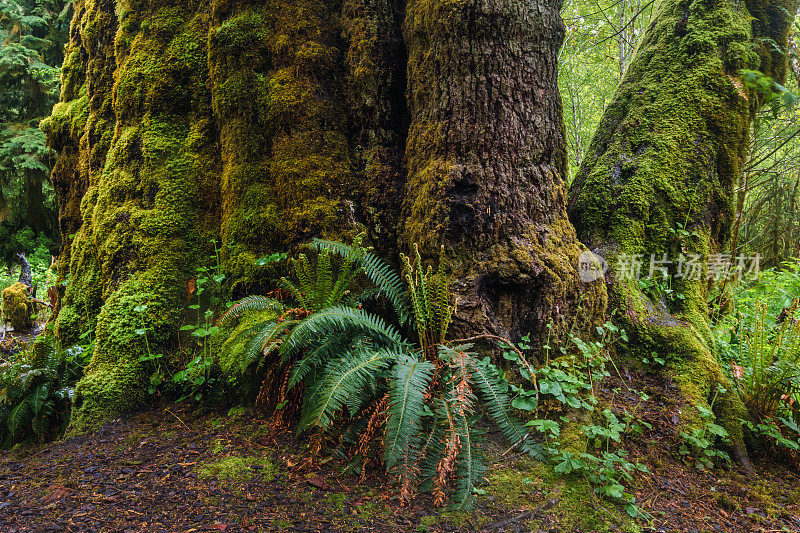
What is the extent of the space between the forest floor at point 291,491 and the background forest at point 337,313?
2.6 inches

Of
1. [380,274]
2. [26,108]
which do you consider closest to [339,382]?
[380,274]

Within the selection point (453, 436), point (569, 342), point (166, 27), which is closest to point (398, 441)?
point (453, 436)

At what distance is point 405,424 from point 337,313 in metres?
0.77

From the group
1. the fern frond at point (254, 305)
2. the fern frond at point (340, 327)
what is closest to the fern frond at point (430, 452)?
the fern frond at point (340, 327)

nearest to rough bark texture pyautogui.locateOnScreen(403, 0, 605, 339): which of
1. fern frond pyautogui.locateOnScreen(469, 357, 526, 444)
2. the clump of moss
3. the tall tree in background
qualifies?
fern frond pyautogui.locateOnScreen(469, 357, 526, 444)

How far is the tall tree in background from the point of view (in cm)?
1004

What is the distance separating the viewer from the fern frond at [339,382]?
219 centimetres

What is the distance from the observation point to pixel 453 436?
7.23 feet

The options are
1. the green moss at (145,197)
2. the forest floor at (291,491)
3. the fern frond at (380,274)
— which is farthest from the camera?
the green moss at (145,197)

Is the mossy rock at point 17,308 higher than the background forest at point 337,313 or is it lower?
lower

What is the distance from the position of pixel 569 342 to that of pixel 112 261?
146 inches

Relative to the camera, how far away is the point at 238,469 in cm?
245

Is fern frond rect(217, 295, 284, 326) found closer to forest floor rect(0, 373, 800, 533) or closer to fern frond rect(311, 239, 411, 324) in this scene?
fern frond rect(311, 239, 411, 324)

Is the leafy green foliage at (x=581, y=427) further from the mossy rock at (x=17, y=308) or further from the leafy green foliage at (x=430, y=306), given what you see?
the mossy rock at (x=17, y=308)
